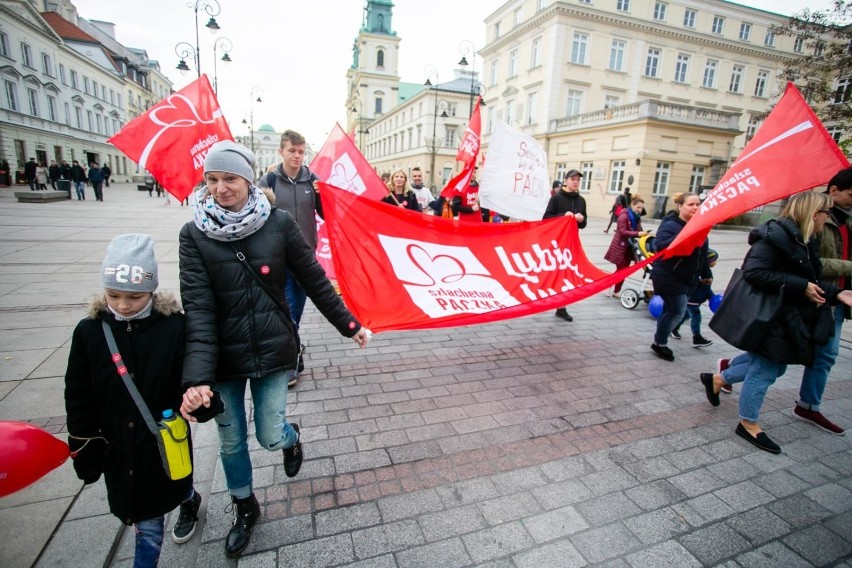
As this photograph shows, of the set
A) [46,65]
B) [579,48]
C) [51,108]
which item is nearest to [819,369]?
[579,48]

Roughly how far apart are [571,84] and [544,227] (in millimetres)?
34091

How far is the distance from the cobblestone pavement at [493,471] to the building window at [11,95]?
135ft

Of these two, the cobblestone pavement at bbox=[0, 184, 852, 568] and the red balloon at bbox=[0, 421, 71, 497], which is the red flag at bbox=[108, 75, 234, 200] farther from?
the red balloon at bbox=[0, 421, 71, 497]

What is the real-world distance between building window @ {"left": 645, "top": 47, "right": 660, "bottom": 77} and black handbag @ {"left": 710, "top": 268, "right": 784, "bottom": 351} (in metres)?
40.7

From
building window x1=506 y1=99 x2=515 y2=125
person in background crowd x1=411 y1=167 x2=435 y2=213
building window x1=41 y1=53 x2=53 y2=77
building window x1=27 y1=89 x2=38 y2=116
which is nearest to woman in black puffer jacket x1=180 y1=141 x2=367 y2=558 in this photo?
person in background crowd x1=411 y1=167 x2=435 y2=213

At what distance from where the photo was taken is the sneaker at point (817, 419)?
3637 millimetres

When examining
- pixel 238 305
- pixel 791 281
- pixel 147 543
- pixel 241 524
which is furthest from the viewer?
pixel 791 281

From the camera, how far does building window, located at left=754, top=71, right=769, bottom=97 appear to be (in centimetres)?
4022

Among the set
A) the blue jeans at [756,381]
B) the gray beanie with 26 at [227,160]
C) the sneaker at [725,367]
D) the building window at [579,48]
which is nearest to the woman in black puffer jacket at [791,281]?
the blue jeans at [756,381]

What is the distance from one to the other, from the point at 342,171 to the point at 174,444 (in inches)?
168

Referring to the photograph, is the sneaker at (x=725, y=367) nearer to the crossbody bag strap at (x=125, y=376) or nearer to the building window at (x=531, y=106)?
the crossbody bag strap at (x=125, y=376)

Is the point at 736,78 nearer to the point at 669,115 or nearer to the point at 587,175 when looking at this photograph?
the point at 669,115

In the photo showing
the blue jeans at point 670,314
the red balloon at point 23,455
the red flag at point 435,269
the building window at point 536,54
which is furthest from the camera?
the building window at point 536,54

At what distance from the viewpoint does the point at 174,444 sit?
1885 millimetres
